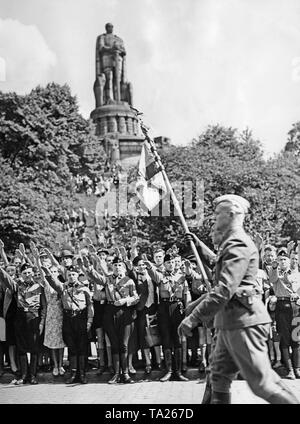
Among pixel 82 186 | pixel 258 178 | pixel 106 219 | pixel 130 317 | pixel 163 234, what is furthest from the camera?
pixel 82 186

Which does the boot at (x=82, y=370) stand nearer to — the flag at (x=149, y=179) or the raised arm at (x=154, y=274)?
the raised arm at (x=154, y=274)

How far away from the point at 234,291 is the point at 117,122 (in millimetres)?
47245

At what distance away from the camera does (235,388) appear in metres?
6.13

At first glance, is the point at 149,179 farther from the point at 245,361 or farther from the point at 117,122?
the point at 117,122

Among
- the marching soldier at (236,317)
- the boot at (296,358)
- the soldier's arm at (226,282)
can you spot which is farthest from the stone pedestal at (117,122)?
the soldier's arm at (226,282)

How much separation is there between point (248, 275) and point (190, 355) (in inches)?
189

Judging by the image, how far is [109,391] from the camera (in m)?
7.55

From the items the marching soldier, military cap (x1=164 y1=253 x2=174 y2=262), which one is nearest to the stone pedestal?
military cap (x1=164 y1=253 x2=174 y2=262)

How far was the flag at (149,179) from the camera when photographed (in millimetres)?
7086

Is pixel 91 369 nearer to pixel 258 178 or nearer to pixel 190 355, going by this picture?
pixel 190 355

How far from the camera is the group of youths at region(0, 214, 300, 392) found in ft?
27.0

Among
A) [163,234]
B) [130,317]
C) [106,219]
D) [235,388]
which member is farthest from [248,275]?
[106,219]

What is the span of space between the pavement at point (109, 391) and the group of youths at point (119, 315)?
0.15 metres
